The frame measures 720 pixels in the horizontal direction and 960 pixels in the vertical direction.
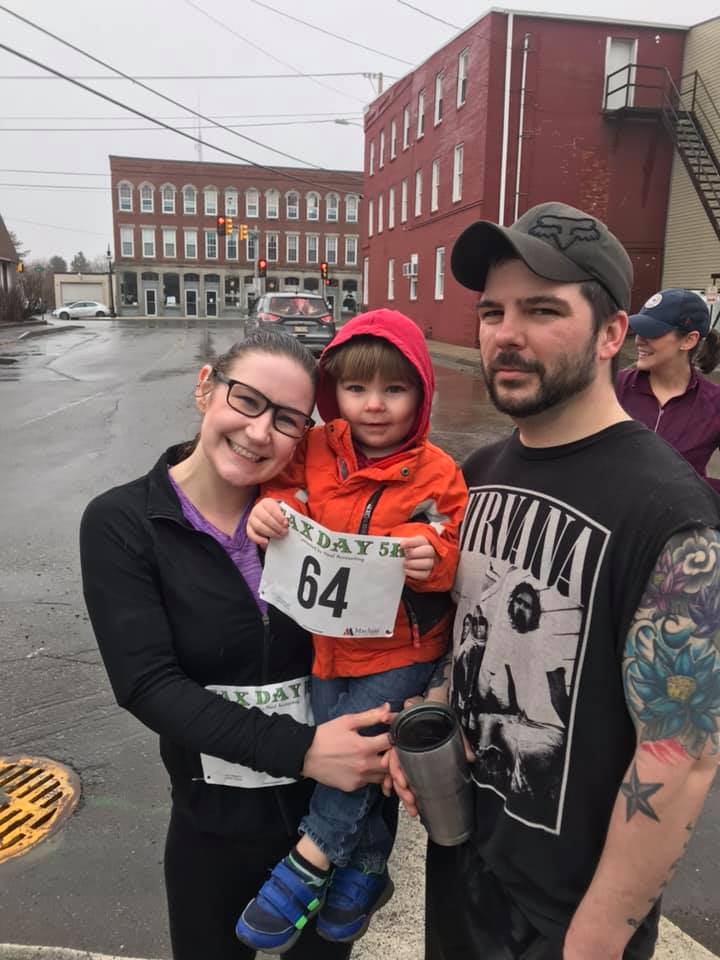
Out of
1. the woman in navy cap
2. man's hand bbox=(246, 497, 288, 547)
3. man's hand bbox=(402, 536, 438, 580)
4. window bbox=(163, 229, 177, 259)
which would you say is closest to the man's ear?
man's hand bbox=(246, 497, 288, 547)

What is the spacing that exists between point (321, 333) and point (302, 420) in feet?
55.8

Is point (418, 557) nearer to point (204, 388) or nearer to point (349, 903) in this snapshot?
point (204, 388)

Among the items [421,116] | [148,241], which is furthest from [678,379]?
[148,241]

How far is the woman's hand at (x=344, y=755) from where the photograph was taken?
5.50 feet

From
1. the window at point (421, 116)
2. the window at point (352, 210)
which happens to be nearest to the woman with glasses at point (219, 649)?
the window at point (421, 116)

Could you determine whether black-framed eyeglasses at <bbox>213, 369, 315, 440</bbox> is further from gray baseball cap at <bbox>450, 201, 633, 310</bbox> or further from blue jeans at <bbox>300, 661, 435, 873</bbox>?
blue jeans at <bbox>300, 661, 435, 873</bbox>

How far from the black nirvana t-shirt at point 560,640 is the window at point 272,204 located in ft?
213

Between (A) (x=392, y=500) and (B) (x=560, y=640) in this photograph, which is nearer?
(B) (x=560, y=640)

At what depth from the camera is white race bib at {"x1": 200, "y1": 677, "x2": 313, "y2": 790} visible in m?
1.75

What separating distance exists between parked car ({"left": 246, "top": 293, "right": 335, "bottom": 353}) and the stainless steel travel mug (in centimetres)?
1663

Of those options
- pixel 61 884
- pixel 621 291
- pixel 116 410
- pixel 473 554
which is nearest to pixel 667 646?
pixel 473 554

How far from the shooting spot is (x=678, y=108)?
2309 cm

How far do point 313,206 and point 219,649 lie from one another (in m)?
65.8

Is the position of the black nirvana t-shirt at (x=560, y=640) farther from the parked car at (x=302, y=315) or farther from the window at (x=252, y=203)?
the window at (x=252, y=203)
